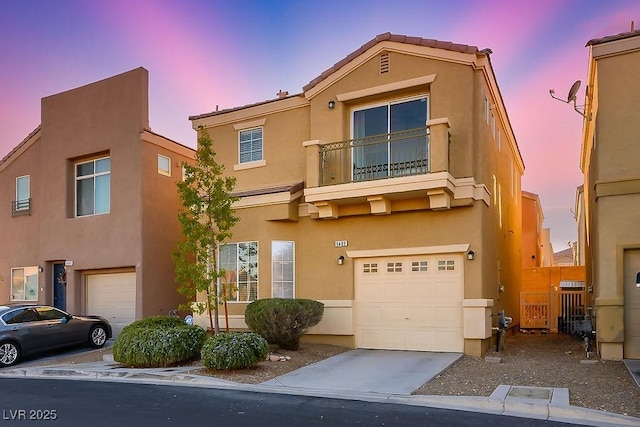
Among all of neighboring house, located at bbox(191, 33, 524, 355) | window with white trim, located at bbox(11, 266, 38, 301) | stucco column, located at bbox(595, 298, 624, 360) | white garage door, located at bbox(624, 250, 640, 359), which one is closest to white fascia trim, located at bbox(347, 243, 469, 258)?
neighboring house, located at bbox(191, 33, 524, 355)

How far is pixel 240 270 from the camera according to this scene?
1476cm

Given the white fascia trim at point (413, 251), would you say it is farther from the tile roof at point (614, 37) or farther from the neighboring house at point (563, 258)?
the neighboring house at point (563, 258)

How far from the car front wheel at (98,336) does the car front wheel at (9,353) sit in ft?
6.94

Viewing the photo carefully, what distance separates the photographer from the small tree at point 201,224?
12281 mm

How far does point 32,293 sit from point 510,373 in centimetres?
1646

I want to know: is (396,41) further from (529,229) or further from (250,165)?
(529,229)

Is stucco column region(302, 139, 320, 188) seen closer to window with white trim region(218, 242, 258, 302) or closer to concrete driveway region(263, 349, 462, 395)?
window with white trim region(218, 242, 258, 302)

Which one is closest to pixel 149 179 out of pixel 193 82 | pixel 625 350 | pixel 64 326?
pixel 193 82

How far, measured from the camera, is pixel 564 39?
14227 millimetres

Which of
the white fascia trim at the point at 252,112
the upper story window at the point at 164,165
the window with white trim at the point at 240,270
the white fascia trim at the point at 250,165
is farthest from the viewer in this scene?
the upper story window at the point at 164,165

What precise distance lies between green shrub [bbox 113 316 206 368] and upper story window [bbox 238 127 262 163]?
5.49m

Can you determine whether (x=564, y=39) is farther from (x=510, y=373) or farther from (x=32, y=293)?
(x=32, y=293)

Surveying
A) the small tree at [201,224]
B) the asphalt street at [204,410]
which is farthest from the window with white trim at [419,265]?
the asphalt street at [204,410]

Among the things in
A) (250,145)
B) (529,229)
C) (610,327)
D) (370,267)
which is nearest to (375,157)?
(370,267)
